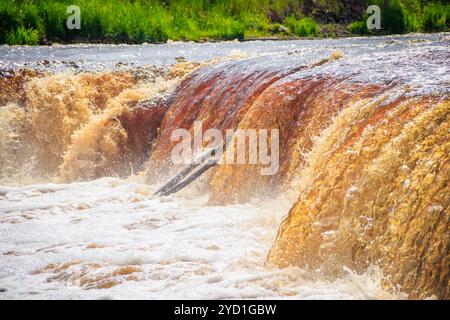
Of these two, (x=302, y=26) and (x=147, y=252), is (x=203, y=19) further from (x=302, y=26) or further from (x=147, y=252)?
(x=147, y=252)

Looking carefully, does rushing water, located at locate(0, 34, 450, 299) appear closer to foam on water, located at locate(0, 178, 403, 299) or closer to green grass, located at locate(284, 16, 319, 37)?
foam on water, located at locate(0, 178, 403, 299)

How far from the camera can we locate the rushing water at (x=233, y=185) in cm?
386

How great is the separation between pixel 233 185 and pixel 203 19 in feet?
54.8

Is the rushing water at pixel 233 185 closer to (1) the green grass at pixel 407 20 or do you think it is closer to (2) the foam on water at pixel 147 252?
(2) the foam on water at pixel 147 252

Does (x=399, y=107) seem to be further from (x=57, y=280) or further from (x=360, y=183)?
(x=57, y=280)

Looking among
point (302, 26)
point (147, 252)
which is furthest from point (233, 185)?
point (302, 26)

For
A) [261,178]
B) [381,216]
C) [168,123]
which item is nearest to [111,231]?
[261,178]

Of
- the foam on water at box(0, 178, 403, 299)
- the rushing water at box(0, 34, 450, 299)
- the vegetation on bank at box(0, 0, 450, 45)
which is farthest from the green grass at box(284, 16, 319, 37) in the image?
the foam on water at box(0, 178, 403, 299)

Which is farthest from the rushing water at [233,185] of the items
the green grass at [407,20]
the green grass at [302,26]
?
the green grass at [407,20]

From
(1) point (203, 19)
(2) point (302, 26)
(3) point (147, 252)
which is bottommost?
(3) point (147, 252)

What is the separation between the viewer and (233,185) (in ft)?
20.3

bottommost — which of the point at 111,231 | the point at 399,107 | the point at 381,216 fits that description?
the point at 111,231

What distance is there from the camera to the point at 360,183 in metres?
4.20

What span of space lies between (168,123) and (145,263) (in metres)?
3.86
